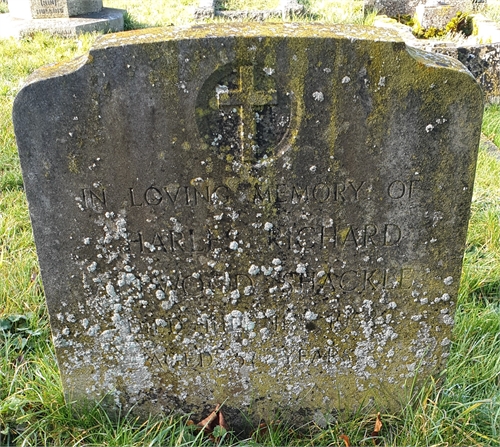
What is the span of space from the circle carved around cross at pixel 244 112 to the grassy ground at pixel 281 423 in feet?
3.89

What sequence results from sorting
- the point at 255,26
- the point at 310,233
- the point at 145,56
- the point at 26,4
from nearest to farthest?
the point at 145,56
the point at 255,26
the point at 310,233
the point at 26,4

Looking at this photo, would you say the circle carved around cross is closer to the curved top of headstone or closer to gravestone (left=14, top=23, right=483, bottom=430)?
gravestone (left=14, top=23, right=483, bottom=430)

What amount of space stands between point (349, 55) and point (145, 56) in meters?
0.67

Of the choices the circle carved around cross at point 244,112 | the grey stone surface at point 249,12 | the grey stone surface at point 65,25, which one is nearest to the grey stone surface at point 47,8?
the grey stone surface at point 65,25

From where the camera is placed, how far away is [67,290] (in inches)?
90.0

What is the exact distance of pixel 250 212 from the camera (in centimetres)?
215

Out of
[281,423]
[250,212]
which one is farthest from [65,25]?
[281,423]

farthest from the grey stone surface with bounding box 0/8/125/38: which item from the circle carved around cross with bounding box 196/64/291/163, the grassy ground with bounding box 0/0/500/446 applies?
the circle carved around cross with bounding box 196/64/291/163

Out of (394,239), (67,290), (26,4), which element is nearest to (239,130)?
(394,239)

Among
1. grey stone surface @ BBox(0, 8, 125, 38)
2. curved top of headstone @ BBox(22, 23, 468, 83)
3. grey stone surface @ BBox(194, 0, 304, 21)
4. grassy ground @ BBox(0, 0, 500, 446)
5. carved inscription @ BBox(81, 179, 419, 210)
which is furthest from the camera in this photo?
grey stone surface @ BBox(194, 0, 304, 21)

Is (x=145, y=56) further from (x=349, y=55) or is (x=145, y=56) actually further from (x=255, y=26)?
(x=349, y=55)

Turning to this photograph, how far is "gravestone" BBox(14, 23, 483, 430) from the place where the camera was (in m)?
1.91

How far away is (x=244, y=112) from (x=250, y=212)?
0.39m

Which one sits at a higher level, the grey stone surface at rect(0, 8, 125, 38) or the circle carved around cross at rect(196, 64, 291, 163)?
the grey stone surface at rect(0, 8, 125, 38)
